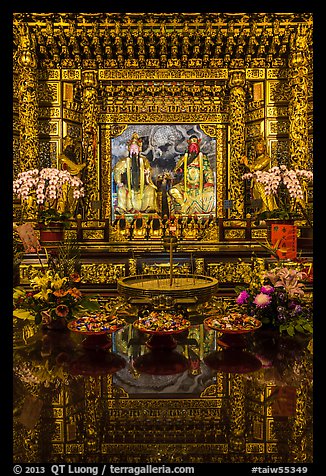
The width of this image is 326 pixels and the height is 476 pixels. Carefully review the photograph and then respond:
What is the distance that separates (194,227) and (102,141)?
1957mm

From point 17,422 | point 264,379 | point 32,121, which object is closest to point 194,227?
point 32,121

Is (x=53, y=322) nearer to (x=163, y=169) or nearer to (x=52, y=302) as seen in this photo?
(x=52, y=302)

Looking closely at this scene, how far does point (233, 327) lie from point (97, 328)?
0.57 meters

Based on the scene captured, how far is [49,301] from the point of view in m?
2.00

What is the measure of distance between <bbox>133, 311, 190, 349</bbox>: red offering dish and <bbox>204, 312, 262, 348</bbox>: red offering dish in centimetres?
13

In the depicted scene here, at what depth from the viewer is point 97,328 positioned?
1.73 metres

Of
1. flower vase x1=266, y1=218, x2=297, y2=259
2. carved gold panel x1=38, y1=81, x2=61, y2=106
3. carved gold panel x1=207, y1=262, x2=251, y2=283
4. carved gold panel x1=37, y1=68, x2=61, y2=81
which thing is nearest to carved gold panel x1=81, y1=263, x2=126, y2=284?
carved gold panel x1=207, y1=262, x2=251, y2=283

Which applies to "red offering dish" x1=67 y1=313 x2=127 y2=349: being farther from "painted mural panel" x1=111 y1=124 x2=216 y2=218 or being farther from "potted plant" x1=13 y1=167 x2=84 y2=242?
"painted mural panel" x1=111 y1=124 x2=216 y2=218

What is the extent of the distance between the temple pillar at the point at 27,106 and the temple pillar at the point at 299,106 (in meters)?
3.62

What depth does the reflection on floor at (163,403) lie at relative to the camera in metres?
1.10

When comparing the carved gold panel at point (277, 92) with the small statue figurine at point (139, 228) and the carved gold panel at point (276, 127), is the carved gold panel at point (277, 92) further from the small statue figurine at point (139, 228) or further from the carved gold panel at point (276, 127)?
the small statue figurine at point (139, 228)

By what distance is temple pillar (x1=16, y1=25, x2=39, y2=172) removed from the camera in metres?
5.78

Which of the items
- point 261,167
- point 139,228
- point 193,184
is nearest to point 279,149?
point 261,167

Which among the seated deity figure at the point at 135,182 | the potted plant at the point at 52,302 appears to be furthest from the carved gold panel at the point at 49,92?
the potted plant at the point at 52,302
